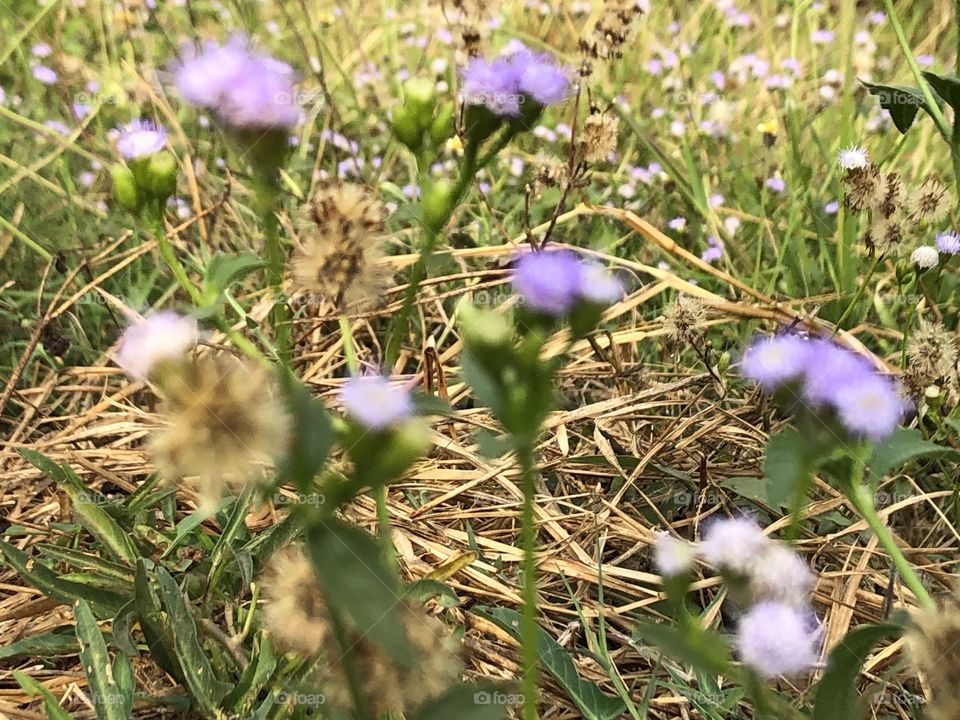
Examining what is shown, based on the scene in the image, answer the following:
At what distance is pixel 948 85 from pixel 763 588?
0.66 metres

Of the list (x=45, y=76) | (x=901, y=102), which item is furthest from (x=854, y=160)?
(x=45, y=76)

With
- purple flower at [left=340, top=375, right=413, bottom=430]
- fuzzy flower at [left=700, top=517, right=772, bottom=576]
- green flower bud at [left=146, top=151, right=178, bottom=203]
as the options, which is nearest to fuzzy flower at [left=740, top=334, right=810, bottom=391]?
fuzzy flower at [left=700, top=517, right=772, bottom=576]

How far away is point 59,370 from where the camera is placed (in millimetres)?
1254

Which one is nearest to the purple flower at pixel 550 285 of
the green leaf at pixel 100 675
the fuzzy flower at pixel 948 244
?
the green leaf at pixel 100 675

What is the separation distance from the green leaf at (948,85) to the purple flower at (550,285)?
1.97 ft

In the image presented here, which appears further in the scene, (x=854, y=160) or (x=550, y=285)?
(x=854, y=160)

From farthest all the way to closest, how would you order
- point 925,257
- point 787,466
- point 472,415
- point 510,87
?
1. point 472,415
2. point 925,257
3. point 510,87
4. point 787,466

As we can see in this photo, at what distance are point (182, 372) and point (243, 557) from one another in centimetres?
35

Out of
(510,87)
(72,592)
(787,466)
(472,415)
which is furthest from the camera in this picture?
(472,415)

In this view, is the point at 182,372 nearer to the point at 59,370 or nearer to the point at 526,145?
the point at 59,370

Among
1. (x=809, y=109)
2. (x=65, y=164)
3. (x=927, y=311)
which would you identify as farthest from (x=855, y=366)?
(x=809, y=109)

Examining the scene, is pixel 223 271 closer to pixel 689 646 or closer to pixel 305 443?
pixel 305 443

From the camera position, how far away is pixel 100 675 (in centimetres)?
71

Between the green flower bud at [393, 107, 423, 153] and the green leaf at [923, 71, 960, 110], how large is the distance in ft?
1.87
